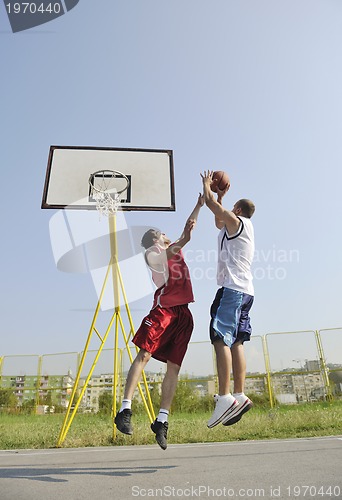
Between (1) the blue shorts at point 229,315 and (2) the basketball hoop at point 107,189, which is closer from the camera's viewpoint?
(1) the blue shorts at point 229,315

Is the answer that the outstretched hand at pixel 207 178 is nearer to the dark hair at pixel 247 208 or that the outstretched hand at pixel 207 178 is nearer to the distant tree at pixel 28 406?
the dark hair at pixel 247 208

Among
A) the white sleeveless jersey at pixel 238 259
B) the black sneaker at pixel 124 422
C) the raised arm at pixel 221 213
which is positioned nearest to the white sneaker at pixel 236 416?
the black sneaker at pixel 124 422

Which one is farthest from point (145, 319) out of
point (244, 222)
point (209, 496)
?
point (209, 496)

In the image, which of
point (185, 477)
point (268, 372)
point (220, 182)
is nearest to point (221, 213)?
point (220, 182)

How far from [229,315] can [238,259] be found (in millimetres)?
548

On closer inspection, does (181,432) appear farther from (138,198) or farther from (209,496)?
(209,496)

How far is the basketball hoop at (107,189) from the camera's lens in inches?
248

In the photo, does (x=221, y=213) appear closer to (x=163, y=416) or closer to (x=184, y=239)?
(x=184, y=239)

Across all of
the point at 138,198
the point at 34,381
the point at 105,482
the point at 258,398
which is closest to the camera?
the point at 105,482

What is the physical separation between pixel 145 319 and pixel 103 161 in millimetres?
4204

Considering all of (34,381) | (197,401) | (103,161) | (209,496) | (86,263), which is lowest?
(209,496)

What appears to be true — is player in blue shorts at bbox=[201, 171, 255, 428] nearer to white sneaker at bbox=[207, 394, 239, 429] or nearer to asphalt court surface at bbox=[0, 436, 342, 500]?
white sneaker at bbox=[207, 394, 239, 429]

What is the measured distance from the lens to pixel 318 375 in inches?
478

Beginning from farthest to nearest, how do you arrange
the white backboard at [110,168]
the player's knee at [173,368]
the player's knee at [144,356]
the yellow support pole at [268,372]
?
the yellow support pole at [268,372], the white backboard at [110,168], the player's knee at [173,368], the player's knee at [144,356]
